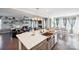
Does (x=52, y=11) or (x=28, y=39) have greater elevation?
(x=52, y=11)

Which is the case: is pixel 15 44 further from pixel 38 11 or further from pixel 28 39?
pixel 38 11

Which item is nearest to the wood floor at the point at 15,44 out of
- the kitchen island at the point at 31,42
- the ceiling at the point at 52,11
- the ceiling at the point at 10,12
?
the kitchen island at the point at 31,42

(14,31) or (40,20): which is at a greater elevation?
(40,20)

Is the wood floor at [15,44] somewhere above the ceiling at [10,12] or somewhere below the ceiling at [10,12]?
below

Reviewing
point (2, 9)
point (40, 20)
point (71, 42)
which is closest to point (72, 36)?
point (71, 42)

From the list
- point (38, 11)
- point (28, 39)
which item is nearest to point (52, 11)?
point (38, 11)

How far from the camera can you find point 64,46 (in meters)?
2.38

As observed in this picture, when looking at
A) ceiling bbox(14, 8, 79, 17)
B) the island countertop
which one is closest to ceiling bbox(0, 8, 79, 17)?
ceiling bbox(14, 8, 79, 17)

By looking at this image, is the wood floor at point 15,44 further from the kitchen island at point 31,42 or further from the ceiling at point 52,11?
the ceiling at point 52,11

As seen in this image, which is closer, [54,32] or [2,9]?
[2,9]
